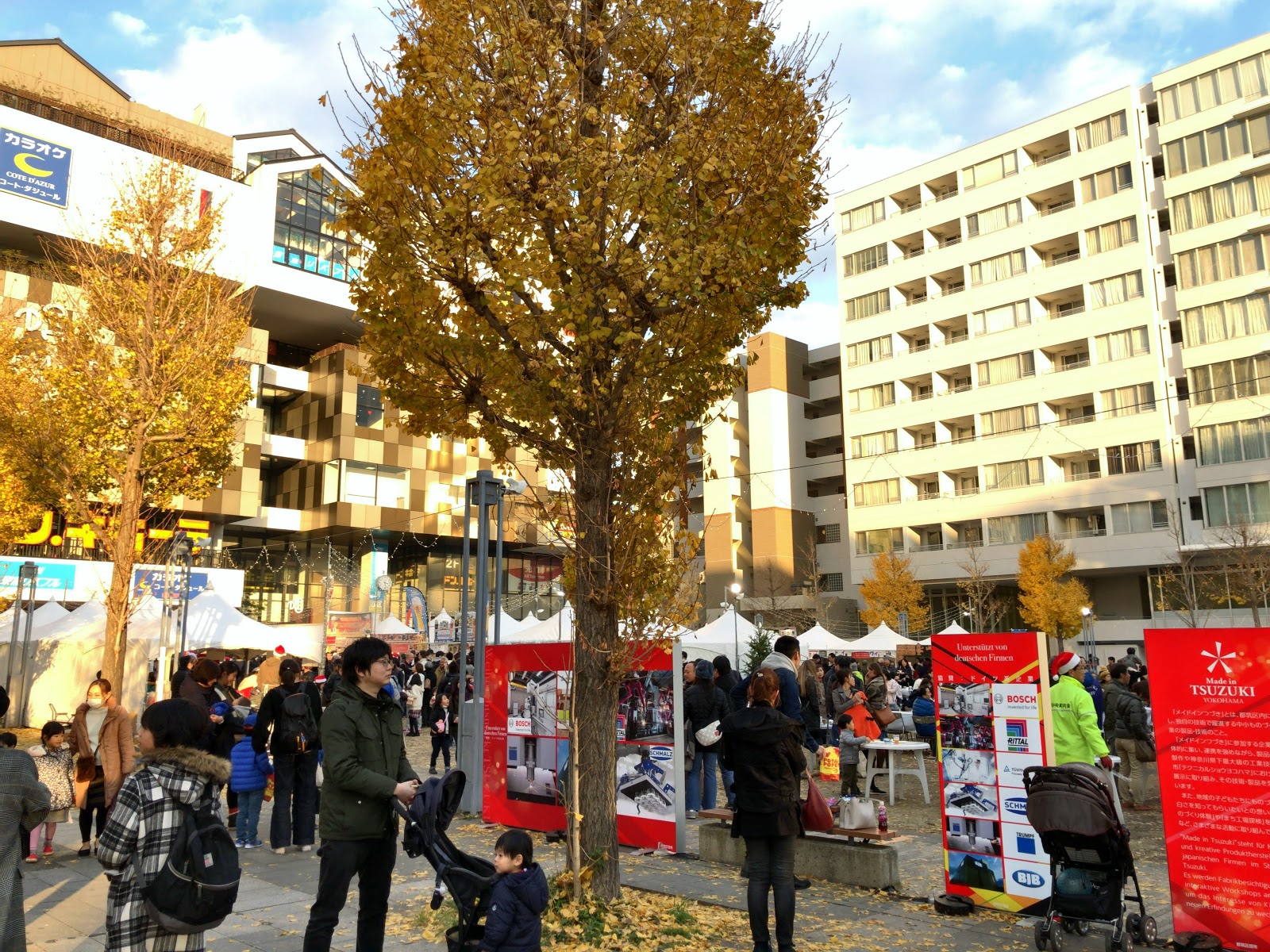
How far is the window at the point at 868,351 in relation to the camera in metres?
56.8

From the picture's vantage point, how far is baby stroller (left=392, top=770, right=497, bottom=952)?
4508 millimetres

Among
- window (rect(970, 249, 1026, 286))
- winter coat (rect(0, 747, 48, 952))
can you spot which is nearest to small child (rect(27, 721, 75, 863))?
winter coat (rect(0, 747, 48, 952))

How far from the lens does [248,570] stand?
157ft

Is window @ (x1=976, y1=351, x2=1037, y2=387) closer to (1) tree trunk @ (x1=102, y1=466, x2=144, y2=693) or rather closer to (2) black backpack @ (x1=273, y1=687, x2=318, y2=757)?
(1) tree trunk @ (x1=102, y1=466, x2=144, y2=693)

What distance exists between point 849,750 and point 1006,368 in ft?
145

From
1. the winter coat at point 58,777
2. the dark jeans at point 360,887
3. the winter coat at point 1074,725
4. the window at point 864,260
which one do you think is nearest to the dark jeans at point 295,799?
the winter coat at point 58,777

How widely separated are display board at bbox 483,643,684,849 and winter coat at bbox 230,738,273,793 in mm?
2525

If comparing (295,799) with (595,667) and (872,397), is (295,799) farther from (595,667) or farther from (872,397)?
(872,397)

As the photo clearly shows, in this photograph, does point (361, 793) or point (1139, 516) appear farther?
point (1139, 516)

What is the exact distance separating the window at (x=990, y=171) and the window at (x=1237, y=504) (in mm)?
21030

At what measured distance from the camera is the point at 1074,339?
48469 mm

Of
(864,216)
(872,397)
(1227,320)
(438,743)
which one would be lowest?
(438,743)

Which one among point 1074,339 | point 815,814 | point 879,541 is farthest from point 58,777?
point 879,541

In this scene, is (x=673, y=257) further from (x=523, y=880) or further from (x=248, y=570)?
(x=248, y=570)
